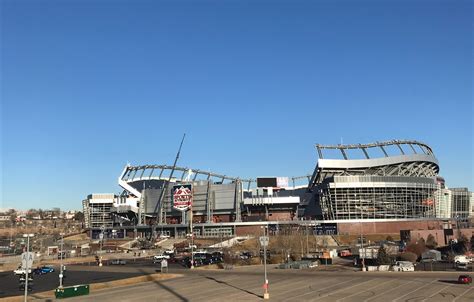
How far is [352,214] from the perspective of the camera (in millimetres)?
187000

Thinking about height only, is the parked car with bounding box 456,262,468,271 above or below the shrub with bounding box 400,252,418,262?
above

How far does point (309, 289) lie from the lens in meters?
50.3

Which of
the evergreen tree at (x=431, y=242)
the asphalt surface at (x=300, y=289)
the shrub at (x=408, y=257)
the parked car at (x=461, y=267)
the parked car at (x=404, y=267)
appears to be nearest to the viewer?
the asphalt surface at (x=300, y=289)

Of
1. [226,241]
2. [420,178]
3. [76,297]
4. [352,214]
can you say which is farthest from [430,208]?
[76,297]

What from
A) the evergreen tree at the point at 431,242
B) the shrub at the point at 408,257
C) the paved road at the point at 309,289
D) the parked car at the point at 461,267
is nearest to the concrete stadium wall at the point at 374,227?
the evergreen tree at the point at 431,242

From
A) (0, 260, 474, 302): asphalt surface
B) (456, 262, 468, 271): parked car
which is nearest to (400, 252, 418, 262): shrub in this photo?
(456, 262, 468, 271): parked car

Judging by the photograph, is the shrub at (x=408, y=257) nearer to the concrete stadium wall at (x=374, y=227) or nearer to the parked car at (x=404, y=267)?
the parked car at (x=404, y=267)

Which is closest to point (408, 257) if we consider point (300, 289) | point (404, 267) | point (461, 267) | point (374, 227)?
point (404, 267)

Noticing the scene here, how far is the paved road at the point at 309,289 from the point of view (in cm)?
4391

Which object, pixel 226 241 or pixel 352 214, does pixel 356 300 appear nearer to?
pixel 226 241

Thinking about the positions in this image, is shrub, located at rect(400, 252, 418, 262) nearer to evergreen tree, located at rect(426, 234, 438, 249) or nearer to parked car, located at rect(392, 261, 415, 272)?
parked car, located at rect(392, 261, 415, 272)

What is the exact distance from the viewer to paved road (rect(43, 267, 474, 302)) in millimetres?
43906

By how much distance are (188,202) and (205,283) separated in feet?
464

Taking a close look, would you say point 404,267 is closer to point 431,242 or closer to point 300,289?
point 300,289
